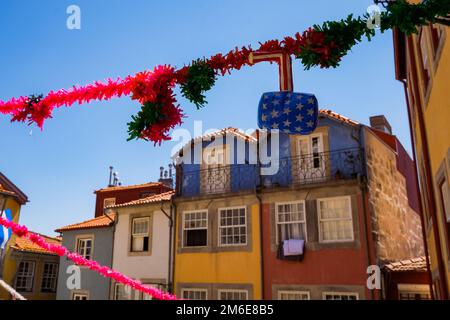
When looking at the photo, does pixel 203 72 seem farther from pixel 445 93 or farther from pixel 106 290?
pixel 106 290

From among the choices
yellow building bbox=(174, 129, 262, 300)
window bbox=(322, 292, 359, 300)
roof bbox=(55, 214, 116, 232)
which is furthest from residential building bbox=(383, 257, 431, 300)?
roof bbox=(55, 214, 116, 232)

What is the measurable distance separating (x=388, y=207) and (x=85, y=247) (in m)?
13.7

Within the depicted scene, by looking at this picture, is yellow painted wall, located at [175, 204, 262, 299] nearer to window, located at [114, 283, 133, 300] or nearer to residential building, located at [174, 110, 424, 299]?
residential building, located at [174, 110, 424, 299]

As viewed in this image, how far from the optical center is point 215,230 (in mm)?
15922

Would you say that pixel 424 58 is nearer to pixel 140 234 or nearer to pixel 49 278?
pixel 140 234

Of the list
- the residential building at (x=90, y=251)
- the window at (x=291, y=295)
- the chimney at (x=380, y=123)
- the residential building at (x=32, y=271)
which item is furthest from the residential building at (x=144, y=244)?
the chimney at (x=380, y=123)

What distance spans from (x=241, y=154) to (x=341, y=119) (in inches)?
169

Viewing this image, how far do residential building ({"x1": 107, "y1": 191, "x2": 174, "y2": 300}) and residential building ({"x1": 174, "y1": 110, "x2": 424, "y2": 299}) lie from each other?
616mm

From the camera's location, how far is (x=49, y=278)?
77.2 feet

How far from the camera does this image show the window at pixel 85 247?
759 inches

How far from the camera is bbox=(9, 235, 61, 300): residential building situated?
2167 cm

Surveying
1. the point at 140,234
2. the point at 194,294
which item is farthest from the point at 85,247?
the point at 194,294

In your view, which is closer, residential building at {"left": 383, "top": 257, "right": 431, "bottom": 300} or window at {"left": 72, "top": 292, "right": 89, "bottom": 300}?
residential building at {"left": 383, "top": 257, "right": 431, "bottom": 300}

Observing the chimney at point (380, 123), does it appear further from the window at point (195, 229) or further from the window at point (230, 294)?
the window at point (230, 294)
